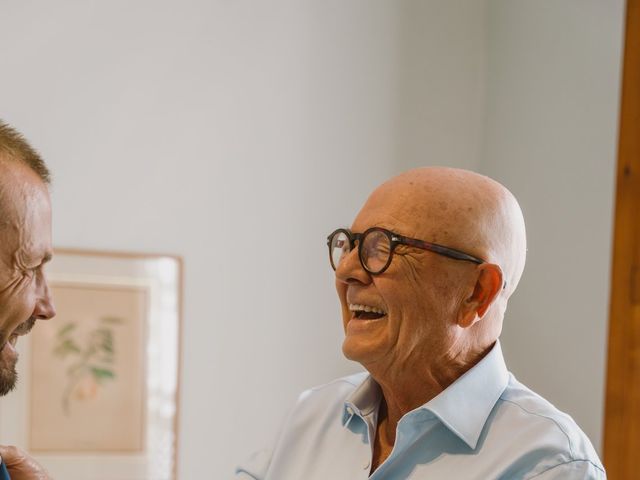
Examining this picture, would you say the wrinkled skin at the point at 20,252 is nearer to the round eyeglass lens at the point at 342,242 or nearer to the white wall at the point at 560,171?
the round eyeglass lens at the point at 342,242

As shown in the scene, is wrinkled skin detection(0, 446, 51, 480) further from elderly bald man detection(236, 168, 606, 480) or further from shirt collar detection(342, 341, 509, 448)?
shirt collar detection(342, 341, 509, 448)

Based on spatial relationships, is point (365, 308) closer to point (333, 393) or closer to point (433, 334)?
point (433, 334)

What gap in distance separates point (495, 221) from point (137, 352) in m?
1.59

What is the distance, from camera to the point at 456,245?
1698mm

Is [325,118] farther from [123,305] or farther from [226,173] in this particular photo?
[123,305]

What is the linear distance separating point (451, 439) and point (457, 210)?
1.27 feet

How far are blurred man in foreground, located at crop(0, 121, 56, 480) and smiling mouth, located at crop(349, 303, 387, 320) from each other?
0.53 m

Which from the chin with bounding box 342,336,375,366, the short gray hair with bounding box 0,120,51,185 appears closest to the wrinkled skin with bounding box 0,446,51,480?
the short gray hair with bounding box 0,120,51,185

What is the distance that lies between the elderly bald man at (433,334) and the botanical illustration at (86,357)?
131 cm

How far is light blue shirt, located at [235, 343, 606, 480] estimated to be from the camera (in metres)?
1.58

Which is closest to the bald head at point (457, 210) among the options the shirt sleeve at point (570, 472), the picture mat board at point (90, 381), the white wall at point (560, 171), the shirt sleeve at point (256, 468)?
the shirt sleeve at point (570, 472)

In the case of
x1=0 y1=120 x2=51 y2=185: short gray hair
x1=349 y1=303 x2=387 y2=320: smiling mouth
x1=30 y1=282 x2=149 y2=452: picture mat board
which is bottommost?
x1=30 y1=282 x2=149 y2=452: picture mat board

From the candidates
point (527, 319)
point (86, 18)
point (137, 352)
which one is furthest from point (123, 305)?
point (527, 319)

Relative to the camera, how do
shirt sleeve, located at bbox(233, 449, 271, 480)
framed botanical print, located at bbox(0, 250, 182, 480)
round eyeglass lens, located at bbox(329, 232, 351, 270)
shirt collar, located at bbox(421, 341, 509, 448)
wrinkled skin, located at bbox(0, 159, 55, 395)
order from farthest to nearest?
framed botanical print, located at bbox(0, 250, 182, 480), shirt sleeve, located at bbox(233, 449, 271, 480), round eyeglass lens, located at bbox(329, 232, 351, 270), shirt collar, located at bbox(421, 341, 509, 448), wrinkled skin, located at bbox(0, 159, 55, 395)
